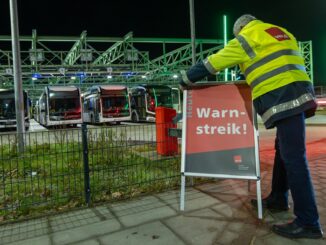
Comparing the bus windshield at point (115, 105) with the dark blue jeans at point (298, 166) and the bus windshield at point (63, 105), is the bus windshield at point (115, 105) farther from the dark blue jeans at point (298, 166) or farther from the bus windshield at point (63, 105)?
the dark blue jeans at point (298, 166)

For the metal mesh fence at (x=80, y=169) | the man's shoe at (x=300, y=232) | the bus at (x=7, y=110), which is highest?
the bus at (x=7, y=110)

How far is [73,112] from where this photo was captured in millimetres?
23406

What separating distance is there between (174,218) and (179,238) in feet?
1.83

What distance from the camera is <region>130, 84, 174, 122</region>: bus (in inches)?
955

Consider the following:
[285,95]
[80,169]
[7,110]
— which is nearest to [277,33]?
[285,95]

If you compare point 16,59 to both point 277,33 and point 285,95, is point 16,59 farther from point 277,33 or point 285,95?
point 285,95

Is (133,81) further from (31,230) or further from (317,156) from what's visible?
(31,230)

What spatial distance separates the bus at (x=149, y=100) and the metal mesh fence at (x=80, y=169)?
1810cm

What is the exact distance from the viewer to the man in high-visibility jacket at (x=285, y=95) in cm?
326

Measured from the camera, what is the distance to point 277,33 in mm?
3369

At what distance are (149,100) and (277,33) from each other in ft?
69.0

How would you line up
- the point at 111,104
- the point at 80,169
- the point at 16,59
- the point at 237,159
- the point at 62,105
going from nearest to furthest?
1. the point at 237,159
2. the point at 80,169
3. the point at 16,59
4. the point at 62,105
5. the point at 111,104

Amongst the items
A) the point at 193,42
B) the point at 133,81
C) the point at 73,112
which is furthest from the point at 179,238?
the point at 133,81

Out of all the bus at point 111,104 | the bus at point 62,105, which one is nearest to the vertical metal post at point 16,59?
the bus at point 62,105
